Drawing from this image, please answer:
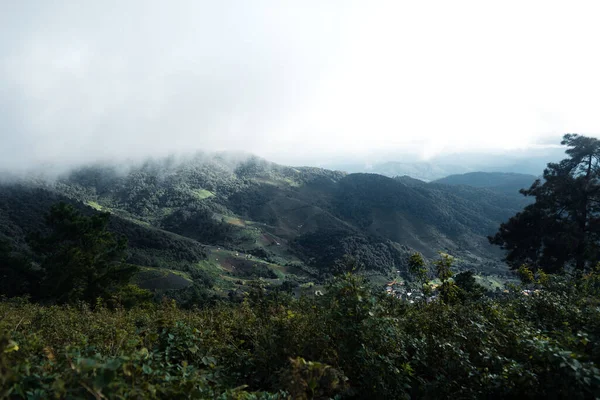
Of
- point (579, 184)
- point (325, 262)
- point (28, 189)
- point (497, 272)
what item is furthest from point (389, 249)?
point (28, 189)

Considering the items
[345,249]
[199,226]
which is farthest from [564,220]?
[199,226]

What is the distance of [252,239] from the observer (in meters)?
134

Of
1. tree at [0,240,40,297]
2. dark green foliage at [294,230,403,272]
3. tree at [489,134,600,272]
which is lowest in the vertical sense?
dark green foliage at [294,230,403,272]

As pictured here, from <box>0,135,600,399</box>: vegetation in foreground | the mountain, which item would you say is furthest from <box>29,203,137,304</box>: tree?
the mountain

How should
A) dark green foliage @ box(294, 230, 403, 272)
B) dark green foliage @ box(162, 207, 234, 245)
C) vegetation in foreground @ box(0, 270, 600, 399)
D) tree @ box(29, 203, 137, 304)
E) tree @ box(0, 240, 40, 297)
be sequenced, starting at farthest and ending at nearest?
1. dark green foliage @ box(162, 207, 234, 245)
2. dark green foliage @ box(294, 230, 403, 272)
3. tree @ box(0, 240, 40, 297)
4. tree @ box(29, 203, 137, 304)
5. vegetation in foreground @ box(0, 270, 600, 399)

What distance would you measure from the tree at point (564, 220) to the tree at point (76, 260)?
3020 centimetres

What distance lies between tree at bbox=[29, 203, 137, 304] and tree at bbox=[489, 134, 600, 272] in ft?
99.1

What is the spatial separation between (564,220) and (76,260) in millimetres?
33131

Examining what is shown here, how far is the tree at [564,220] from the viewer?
16297mm

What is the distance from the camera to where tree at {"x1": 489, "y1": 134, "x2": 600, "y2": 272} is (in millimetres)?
16297

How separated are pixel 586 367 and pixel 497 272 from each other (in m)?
130

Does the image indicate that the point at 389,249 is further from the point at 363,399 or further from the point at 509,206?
the point at 363,399

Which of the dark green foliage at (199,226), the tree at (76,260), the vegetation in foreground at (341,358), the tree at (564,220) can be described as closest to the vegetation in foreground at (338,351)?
the vegetation in foreground at (341,358)

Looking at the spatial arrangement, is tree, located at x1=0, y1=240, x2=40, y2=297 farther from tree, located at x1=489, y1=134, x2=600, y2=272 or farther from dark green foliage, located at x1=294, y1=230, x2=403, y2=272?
dark green foliage, located at x1=294, y1=230, x2=403, y2=272
